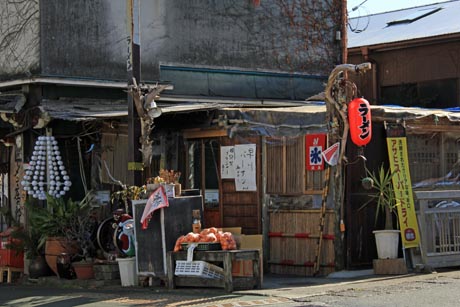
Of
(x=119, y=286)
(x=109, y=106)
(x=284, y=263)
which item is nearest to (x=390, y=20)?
(x=109, y=106)

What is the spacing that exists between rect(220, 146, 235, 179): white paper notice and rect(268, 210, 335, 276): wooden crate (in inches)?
48.3

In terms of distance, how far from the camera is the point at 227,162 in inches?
638

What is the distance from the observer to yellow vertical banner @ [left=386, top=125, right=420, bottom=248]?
14.8 meters

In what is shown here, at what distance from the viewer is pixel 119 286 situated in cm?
1444

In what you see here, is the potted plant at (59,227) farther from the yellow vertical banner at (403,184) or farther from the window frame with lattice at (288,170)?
the yellow vertical banner at (403,184)

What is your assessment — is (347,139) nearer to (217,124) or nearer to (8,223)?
(217,124)

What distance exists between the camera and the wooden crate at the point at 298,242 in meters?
14.8

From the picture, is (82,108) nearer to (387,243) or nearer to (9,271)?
(9,271)

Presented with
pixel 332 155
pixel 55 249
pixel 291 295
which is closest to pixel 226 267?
pixel 291 295

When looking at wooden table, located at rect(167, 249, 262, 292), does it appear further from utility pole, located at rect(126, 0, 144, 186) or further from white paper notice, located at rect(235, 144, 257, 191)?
white paper notice, located at rect(235, 144, 257, 191)

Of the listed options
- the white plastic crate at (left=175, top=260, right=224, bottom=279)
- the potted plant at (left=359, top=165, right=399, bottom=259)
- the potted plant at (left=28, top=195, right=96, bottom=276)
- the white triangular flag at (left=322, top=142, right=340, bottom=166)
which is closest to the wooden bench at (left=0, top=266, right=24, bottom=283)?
the potted plant at (left=28, top=195, right=96, bottom=276)

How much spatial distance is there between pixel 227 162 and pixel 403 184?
348 centimetres

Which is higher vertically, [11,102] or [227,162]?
[11,102]

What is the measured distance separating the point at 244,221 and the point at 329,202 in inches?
79.3
